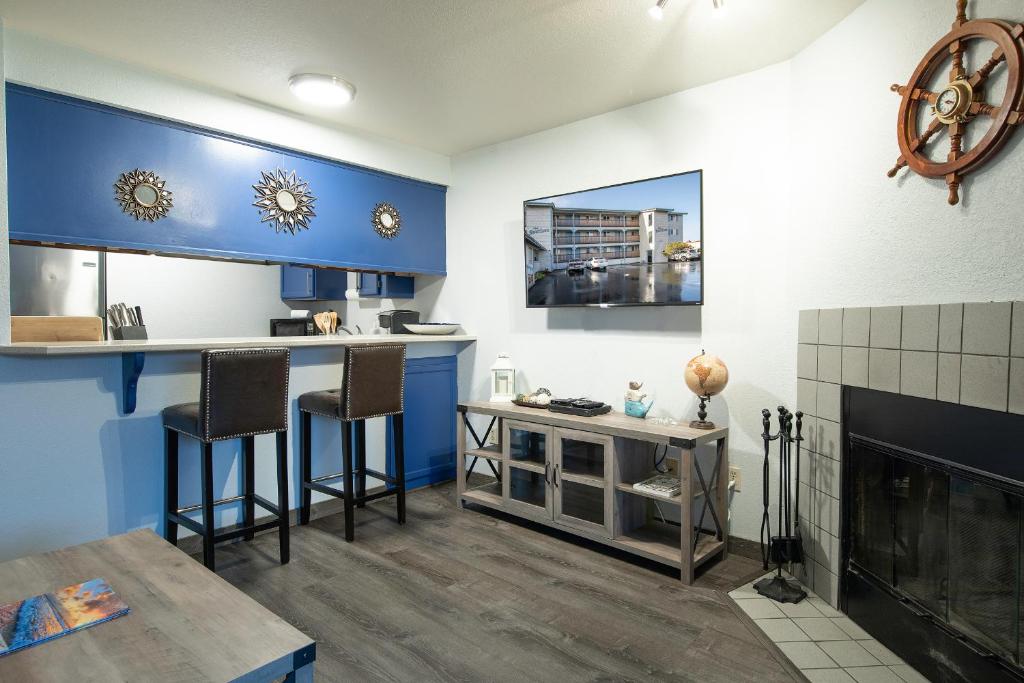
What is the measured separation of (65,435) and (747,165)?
3.50 m

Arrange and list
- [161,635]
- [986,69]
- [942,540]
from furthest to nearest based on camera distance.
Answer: [942,540]
[986,69]
[161,635]

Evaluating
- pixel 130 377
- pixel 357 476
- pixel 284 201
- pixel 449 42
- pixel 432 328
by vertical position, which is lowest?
pixel 357 476

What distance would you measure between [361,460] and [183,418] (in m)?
1.12

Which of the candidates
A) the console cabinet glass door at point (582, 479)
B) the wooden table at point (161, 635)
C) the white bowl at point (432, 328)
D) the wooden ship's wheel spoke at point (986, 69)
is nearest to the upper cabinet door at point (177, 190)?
the white bowl at point (432, 328)

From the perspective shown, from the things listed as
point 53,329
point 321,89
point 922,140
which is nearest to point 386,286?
point 321,89

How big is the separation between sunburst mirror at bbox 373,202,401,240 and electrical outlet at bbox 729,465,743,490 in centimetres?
276

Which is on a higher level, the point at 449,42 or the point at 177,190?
the point at 449,42

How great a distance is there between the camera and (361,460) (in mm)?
3508

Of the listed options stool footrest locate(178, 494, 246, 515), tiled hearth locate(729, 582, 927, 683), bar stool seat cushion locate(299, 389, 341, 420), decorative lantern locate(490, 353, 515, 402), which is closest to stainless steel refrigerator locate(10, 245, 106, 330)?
bar stool seat cushion locate(299, 389, 341, 420)

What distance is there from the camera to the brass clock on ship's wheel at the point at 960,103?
163 cm

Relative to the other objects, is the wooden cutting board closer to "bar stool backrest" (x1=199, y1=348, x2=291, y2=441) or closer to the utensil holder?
the utensil holder

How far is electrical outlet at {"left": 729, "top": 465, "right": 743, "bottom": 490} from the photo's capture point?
2.95 m

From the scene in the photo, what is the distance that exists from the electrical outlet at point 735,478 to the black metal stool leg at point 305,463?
93.8 inches

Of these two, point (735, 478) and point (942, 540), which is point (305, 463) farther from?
point (942, 540)
